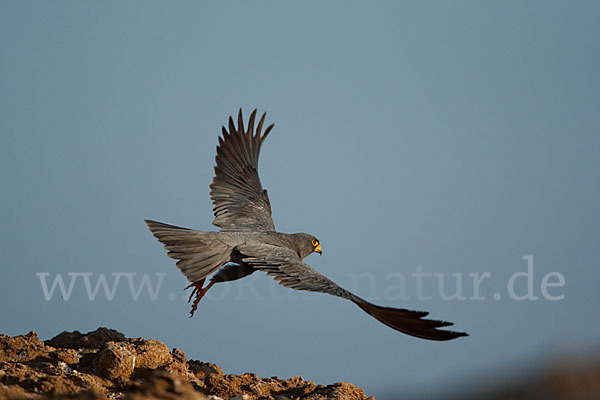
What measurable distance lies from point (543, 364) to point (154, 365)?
4895mm

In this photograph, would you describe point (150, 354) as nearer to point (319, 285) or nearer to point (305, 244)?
point (319, 285)

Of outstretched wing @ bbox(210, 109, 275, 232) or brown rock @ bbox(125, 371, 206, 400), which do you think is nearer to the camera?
brown rock @ bbox(125, 371, 206, 400)

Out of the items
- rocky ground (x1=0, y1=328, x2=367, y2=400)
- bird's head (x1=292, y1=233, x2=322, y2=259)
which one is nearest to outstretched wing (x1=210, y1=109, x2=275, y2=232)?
bird's head (x1=292, y1=233, x2=322, y2=259)

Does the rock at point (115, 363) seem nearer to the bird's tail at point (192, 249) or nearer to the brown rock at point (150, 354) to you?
the brown rock at point (150, 354)

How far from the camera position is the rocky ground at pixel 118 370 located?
6516 mm

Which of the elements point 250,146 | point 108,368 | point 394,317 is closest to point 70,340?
point 108,368

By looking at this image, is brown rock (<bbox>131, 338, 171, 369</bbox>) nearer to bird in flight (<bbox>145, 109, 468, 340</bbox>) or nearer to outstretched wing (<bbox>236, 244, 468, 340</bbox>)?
bird in flight (<bbox>145, 109, 468, 340</bbox>)

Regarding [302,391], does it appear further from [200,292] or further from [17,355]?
[17,355]

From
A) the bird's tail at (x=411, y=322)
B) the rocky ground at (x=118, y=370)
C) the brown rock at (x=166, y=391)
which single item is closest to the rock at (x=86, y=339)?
the rocky ground at (x=118, y=370)

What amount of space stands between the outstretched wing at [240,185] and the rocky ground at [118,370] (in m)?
2.88

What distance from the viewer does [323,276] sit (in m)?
7.62

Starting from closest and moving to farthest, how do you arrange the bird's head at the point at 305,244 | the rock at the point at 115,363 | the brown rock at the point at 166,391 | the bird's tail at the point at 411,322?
the brown rock at the point at 166,391 < the bird's tail at the point at 411,322 < the rock at the point at 115,363 < the bird's head at the point at 305,244

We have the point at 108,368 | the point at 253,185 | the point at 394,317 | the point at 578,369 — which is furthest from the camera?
the point at 253,185

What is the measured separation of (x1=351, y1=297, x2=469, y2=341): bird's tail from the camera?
608 centimetres
